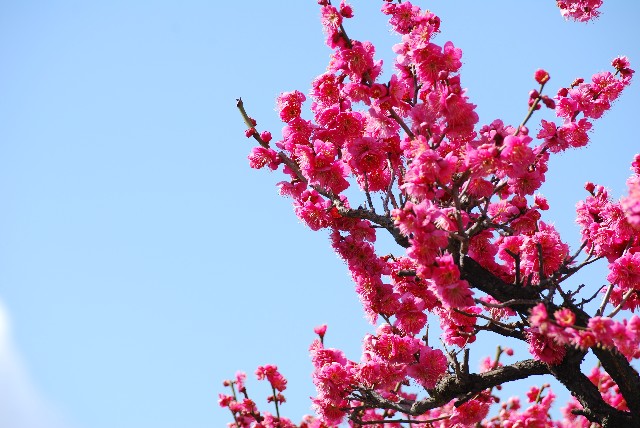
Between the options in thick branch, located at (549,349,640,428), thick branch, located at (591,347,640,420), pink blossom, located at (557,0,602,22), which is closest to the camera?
thick branch, located at (591,347,640,420)

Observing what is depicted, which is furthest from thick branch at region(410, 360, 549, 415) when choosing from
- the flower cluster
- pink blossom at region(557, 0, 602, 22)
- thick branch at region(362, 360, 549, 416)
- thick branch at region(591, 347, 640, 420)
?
pink blossom at region(557, 0, 602, 22)

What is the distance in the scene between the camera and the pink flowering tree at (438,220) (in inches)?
163

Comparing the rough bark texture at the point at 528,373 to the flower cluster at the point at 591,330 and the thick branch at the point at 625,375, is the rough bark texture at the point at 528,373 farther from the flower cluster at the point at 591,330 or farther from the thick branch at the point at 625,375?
the flower cluster at the point at 591,330

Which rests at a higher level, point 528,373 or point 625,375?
point 528,373

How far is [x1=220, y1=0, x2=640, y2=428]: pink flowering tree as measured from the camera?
414cm

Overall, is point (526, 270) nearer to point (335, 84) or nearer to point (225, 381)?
point (335, 84)

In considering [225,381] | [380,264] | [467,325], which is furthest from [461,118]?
[225,381]

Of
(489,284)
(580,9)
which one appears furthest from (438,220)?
(580,9)

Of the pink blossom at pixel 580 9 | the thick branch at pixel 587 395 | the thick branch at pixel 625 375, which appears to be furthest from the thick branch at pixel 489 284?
the pink blossom at pixel 580 9

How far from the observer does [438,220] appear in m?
4.00

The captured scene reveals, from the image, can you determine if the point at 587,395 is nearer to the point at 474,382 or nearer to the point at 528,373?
the point at 528,373

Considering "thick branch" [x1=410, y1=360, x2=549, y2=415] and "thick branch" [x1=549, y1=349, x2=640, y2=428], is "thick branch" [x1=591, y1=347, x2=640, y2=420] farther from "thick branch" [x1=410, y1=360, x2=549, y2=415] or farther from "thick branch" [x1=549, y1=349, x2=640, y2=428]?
"thick branch" [x1=410, y1=360, x2=549, y2=415]

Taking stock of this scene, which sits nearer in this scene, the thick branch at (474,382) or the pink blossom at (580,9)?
the thick branch at (474,382)

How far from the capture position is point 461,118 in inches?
176
